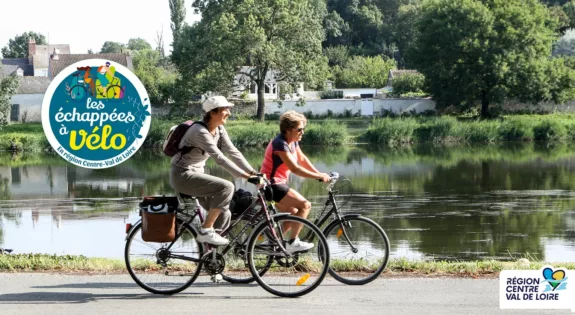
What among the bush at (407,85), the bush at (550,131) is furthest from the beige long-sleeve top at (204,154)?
the bush at (407,85)

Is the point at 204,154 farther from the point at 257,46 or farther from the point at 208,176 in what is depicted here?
the point at 257,46

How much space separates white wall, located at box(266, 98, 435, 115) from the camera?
2466 inches

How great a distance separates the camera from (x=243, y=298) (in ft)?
24.6

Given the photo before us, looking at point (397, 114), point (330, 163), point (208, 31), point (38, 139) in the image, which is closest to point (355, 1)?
point (397, 114)

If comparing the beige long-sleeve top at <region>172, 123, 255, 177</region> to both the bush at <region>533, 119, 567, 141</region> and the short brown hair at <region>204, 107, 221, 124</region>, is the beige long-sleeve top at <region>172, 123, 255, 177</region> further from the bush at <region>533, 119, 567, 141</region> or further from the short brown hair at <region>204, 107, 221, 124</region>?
the bush at <region>533, 119, 567, 141</region>

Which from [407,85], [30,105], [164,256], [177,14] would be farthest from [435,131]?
[177,14]

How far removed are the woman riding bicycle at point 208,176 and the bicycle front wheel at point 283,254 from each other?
1.05ft

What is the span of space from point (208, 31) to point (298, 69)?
6356mm

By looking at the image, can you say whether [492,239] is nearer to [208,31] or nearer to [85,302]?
[85,302]

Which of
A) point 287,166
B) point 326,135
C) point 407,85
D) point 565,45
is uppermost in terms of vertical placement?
point 565,45

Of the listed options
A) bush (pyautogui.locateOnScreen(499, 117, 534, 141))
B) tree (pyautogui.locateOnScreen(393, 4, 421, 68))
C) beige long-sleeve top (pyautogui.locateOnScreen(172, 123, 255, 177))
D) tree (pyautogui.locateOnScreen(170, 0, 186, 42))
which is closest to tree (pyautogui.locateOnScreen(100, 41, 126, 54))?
tree (pyautogui.locateOnScreen(170, 0, 186, 42))

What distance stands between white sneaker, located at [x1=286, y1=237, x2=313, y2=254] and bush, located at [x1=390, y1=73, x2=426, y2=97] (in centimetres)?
6070

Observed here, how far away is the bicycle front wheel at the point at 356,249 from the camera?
8.02 metres

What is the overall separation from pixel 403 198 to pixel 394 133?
78.8ft
